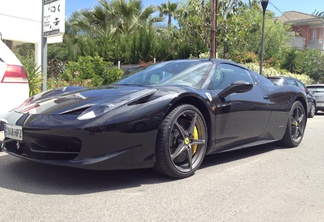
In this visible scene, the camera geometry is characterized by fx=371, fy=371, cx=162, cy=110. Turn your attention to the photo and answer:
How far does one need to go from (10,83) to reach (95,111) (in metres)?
2.04

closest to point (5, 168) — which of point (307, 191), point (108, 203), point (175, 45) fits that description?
point (108, 203)

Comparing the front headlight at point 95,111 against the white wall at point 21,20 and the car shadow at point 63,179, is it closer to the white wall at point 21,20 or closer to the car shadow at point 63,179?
the car shadow at point 63,179

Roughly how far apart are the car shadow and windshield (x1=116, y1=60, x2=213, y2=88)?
1.07 meters

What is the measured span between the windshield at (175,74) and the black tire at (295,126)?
76.3 inches

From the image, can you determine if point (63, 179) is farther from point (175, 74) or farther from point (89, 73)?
point (89, 73)

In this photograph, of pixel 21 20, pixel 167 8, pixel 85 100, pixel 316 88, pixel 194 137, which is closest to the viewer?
pixel 85 100

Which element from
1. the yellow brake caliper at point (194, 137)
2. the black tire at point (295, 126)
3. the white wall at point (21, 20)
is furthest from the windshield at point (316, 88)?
the yellow brake caliper at point (194, 137)

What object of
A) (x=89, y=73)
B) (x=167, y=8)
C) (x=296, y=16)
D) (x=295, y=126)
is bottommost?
(x=295, y=126)

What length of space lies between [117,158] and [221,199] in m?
1.01

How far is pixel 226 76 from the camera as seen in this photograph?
15.6 feet

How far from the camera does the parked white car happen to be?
4730 mm

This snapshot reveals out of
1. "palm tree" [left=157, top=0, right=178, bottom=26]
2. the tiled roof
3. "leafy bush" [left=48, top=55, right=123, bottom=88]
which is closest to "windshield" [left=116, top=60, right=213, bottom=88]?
"leafy bush" [left=48, top=55, right=123, bottom=88]

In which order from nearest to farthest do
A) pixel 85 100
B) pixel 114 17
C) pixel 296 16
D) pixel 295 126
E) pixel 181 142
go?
pixel 85 100
pixel 181 142
pixel 295 126
pixel 114 17
pixel 296 16

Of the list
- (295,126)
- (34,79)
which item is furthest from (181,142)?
(34,79)
